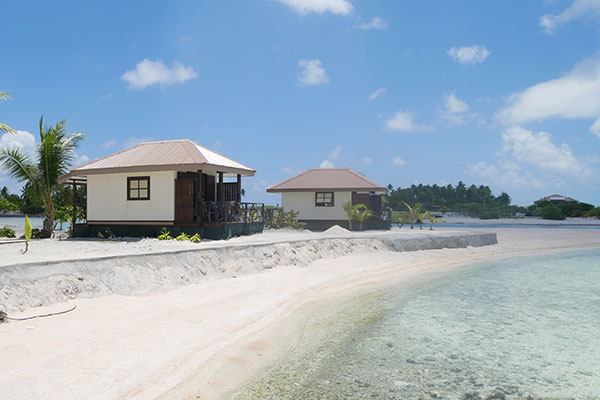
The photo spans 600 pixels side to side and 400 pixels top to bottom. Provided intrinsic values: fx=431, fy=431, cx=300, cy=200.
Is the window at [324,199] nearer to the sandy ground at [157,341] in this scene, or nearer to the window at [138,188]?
the window at [138,188]

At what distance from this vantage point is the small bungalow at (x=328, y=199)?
27875mm

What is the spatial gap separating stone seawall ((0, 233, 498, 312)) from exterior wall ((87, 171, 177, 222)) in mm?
6081

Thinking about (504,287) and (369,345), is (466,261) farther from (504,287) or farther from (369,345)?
(369,345)

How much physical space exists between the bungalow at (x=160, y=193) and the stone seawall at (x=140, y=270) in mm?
4596

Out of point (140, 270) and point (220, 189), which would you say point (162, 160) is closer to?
point (220, 189)

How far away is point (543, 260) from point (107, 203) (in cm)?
1956

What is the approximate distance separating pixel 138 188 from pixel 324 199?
43.3 ft

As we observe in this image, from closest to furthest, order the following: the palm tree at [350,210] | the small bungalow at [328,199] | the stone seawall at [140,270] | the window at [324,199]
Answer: the stone seawall at [140,270] → the palm tree at [350,210] → the small bungalow at [328,199] → the window at [324,199]

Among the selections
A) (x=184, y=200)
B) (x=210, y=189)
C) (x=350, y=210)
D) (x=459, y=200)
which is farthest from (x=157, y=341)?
(x=459, y=200)

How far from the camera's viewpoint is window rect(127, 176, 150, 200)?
18016 mm

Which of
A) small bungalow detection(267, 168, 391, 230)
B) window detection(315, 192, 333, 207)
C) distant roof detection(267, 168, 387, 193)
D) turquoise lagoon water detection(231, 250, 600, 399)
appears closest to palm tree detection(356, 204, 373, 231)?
small bungalow detection(267, 168, 391, 230)

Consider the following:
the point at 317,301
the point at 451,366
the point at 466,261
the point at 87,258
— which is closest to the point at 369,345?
the point at 451,366

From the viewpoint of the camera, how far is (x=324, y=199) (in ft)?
93.1

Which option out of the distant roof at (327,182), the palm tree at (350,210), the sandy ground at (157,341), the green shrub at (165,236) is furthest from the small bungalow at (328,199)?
the sandy ground at (157,341)
